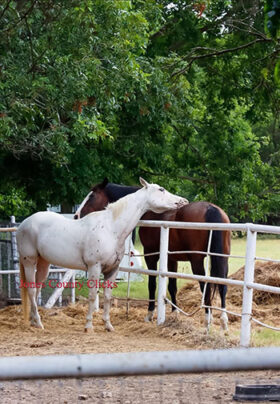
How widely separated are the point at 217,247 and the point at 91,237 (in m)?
1.64

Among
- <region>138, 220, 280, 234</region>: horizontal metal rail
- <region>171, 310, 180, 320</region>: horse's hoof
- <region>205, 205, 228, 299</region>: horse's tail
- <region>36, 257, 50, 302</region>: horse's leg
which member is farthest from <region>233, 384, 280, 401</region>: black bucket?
<region>36, 257, 50, 302</region>: horse's leg

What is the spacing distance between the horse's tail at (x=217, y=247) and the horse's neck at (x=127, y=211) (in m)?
0.90

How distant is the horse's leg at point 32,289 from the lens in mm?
10328

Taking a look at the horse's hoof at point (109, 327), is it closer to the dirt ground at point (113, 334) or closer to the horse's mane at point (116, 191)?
the dirt ground at point (113, 334)

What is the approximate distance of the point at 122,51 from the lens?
12.4 m

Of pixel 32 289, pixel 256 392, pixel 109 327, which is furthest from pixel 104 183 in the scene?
pixel 256 392

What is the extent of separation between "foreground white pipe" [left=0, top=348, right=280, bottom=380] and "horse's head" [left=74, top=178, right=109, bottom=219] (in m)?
9.15

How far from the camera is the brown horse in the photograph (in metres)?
10.1

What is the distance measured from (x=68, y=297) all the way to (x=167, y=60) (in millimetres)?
5905

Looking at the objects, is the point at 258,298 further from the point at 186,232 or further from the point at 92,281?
the point at 92,281

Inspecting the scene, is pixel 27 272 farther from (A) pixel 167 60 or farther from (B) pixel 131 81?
(A) pixel 167 60

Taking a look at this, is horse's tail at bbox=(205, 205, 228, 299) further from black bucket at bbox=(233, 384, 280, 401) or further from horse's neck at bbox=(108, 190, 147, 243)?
black bucket at bbox=(233, 384, 280, 401)

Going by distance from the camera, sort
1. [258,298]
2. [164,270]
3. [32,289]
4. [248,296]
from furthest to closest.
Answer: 1. [258,298]
2. [32,289]
3. [164,270]
4. [248,296]

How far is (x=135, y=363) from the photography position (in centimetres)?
207
